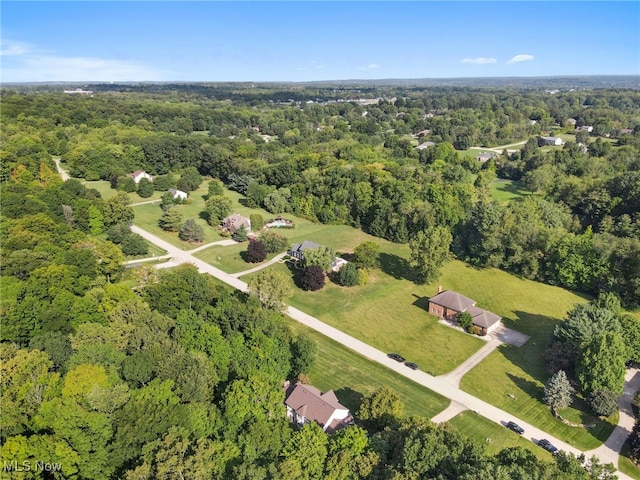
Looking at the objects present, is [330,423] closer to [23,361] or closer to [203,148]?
[23,361]

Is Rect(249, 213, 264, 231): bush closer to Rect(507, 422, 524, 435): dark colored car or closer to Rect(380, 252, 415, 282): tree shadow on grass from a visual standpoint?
Rect(380, 252, 415, 282): tree shadow on grass

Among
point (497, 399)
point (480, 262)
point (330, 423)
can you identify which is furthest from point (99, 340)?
point (480, 262)

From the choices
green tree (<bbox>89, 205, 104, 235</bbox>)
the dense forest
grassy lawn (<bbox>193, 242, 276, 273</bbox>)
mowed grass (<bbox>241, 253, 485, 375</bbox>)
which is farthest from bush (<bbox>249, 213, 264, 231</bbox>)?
green tree (<bbox>89, 205, 104, 235</bbox>)

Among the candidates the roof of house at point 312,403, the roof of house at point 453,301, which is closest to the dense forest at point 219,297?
the roof of house at point 312,403

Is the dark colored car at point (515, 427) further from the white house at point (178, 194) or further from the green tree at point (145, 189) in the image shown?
the green tree at point (145, 189)

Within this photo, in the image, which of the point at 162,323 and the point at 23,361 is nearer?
the point at 23,361

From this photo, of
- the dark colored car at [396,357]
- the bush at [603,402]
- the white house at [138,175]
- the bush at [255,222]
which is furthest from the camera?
the white house at [138,175]

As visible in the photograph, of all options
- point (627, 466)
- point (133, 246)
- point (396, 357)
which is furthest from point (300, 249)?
point (627, 466)

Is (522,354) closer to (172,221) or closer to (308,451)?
(308,451)
